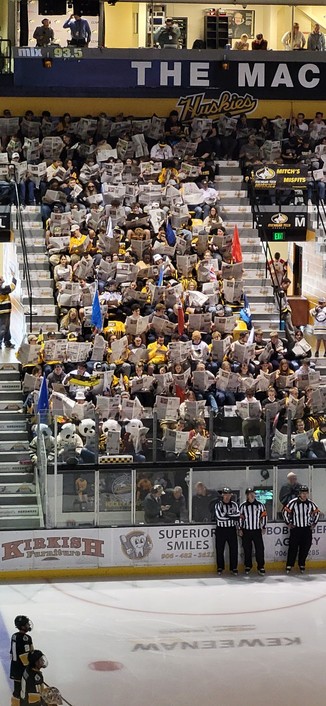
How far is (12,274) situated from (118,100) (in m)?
4.80

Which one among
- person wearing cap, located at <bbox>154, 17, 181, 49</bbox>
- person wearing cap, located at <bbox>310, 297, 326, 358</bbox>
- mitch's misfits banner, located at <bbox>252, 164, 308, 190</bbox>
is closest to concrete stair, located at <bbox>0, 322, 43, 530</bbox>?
person wearing cap, located at <bbox>310, 297, 326, 358</bbox>

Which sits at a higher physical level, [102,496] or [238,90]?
[238,90]

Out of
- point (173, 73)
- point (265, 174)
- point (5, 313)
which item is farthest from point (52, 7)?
point (5, 313)

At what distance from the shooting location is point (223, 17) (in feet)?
85.0

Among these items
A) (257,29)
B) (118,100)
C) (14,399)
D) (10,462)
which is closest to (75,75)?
(118,100)

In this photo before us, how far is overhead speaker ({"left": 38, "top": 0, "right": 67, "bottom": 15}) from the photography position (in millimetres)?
25094

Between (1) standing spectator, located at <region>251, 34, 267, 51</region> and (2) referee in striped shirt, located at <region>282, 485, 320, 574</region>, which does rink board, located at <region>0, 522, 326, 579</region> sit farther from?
(1) standing spectator, located at <region>251, 34, 267, 51</region>

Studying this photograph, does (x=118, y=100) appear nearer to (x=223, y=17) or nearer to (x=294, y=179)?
(x=223, y=17)

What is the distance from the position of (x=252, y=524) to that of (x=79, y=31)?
11.6 metres

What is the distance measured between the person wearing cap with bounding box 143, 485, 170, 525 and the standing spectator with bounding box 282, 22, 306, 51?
11.7 m

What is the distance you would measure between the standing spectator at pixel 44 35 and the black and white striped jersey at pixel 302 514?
37.6 feet

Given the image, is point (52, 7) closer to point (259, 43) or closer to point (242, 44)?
point (242, 44)

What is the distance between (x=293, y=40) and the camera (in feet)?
86.8

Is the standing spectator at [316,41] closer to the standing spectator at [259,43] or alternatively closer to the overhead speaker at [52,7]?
the standing spectator at [259,43]
